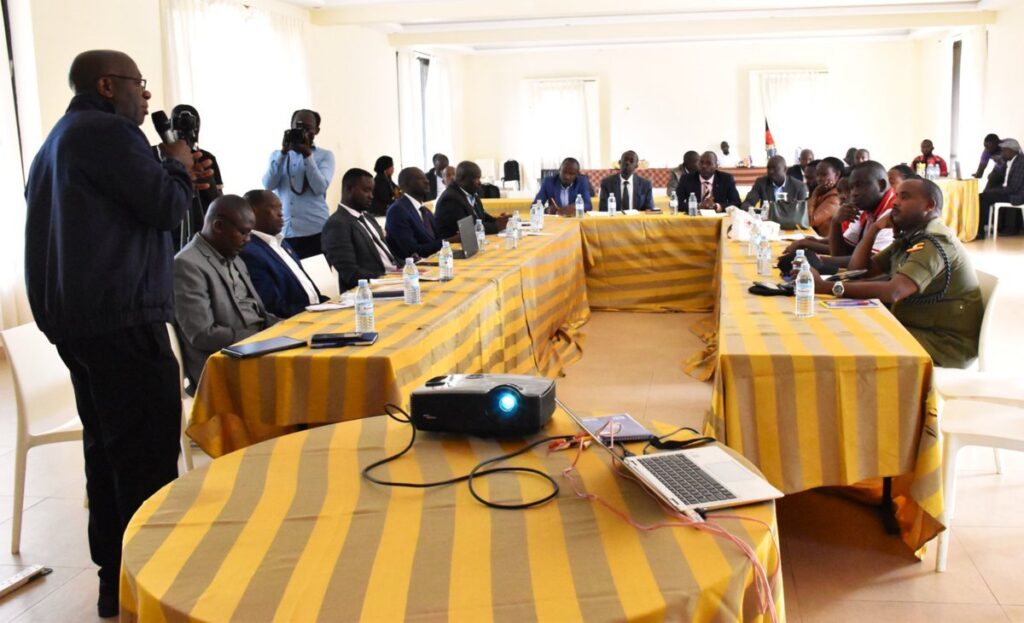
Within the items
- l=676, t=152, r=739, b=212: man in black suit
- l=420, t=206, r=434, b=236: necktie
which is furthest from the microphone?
l=676, t=152, r=739, b=212: man in black suit

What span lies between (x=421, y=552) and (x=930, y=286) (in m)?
2.53

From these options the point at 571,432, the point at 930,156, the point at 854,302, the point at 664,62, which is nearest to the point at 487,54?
the point at 664,62

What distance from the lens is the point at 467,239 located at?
4.90 m

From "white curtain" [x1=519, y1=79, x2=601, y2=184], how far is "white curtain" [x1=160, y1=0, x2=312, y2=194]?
6.88m

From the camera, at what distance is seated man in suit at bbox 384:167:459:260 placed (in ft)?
17.8

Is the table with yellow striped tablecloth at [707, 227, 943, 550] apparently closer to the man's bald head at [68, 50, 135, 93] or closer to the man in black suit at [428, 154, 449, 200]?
the man's bald head at [68, 50, 135, 93]

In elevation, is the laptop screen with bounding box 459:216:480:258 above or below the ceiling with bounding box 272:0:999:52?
below

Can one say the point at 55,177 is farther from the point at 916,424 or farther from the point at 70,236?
the point at 916,424

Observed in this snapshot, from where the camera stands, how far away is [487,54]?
1578cm

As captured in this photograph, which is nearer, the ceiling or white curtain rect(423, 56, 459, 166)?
the ceiling

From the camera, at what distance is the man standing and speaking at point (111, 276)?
2.24 m

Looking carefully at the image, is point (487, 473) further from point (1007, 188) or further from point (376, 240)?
point (1007, 188)

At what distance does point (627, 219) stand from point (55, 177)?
196 inches

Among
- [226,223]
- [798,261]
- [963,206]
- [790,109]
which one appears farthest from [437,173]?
[226,223]
